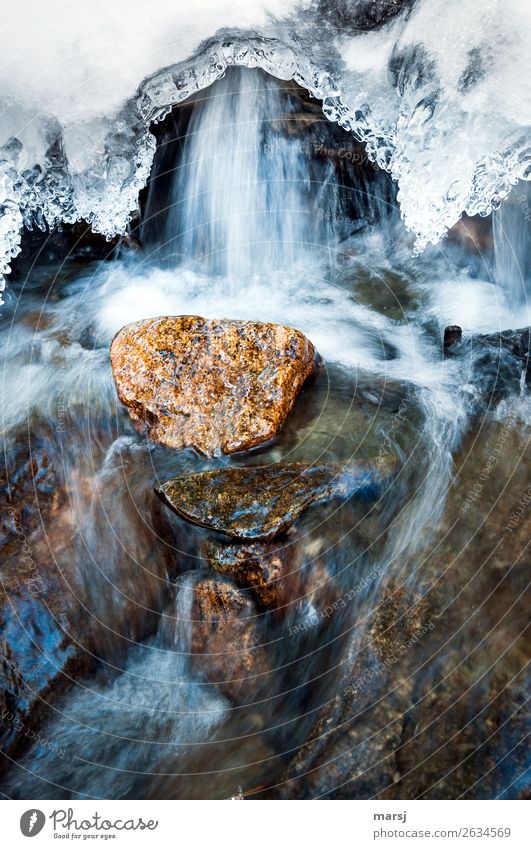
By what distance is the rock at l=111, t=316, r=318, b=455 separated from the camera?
390 cm

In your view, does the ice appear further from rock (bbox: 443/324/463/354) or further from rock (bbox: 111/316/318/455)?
rock (bbox: 111/316/318/455)

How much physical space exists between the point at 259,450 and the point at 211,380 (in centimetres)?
60

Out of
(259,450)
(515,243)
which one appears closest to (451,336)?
(515,243)

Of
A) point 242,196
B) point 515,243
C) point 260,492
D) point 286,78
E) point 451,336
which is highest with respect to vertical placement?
point 286,78

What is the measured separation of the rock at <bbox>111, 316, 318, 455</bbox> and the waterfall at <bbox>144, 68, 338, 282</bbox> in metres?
2.07

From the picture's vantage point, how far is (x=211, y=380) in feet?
13.1

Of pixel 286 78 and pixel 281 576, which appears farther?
pixel 286 78

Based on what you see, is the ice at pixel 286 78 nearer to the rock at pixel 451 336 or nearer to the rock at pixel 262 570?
the rock at pixel 451 336

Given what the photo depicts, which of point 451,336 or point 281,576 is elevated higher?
point 451,336

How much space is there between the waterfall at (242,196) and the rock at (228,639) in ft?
11.9

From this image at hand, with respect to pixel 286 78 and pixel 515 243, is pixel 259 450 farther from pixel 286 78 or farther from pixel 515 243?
pixel 286 78

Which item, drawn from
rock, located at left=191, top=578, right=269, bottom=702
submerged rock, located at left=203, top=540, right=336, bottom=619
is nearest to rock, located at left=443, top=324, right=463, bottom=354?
submerged rock, located at left=203, top=540, right=336, bottom=619

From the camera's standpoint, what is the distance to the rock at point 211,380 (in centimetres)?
390

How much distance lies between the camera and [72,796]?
2.92 meters
